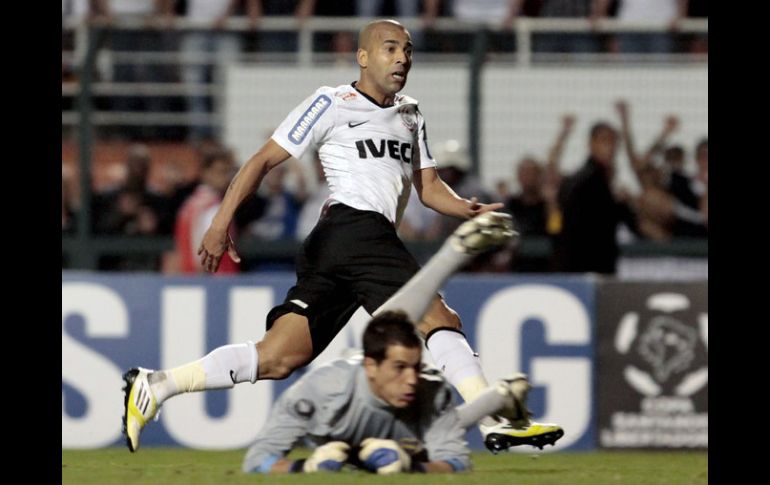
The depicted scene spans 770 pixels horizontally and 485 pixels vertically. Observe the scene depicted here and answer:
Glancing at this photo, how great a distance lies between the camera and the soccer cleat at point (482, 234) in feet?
27.3

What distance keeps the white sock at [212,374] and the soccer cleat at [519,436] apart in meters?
1.22

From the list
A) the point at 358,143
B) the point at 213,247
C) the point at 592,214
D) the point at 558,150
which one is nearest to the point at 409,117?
the point at 358,143

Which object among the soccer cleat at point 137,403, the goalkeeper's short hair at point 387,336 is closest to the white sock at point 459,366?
the goalkeeper's short hair at point 387,336

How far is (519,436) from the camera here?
26.9 ft

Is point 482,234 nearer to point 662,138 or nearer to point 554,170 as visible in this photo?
point 554,170

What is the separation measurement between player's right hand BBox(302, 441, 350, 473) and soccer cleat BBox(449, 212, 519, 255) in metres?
1.21

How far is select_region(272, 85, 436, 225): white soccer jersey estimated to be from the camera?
8539mm

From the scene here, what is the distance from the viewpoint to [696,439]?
12.2 meters

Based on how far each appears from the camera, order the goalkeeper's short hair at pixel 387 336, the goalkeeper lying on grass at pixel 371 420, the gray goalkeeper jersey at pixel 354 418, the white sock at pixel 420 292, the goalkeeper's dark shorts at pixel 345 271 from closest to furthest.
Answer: the goalkeeper's short hair at pixel 387 336, the goalkeeper lying on grass at pixel 371 420, the gray goalkeeper jersey at pixel 354 418, the white sock at pixel 420 292, the goalkeeper's dark shorts at pixel 345 271

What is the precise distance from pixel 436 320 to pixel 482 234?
51 centimetres

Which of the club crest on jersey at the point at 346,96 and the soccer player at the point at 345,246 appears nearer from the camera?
the soccer player at the point at 345,246

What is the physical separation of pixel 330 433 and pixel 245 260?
20.6 ft

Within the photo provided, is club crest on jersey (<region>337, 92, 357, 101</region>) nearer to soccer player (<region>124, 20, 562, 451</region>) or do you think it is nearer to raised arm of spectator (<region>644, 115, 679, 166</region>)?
soccer player (<region>124, 20, 562, 451</region>)

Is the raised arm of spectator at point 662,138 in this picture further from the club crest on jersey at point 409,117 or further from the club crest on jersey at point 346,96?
the club crest on jersey at point 346,96
